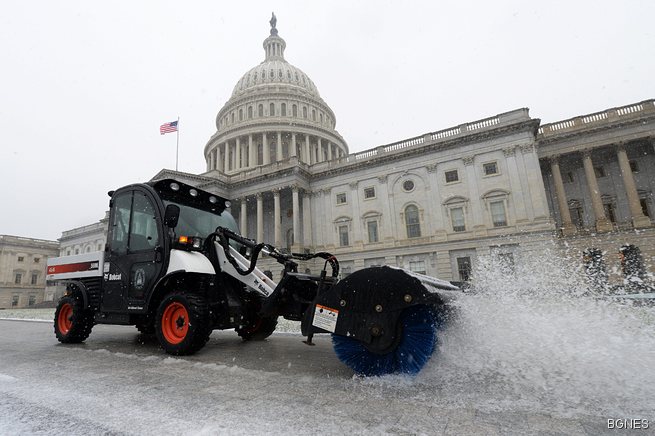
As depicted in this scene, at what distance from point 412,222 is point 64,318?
28320mm

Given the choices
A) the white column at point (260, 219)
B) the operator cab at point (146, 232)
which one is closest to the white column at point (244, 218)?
the white column at point (260, 219)

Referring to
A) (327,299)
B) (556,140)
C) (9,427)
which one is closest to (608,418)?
(327,299)

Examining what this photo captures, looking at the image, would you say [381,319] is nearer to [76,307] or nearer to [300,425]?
[300,425]

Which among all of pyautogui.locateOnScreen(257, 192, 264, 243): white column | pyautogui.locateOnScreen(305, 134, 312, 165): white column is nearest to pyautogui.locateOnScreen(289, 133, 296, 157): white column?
pyautogui.locateOnScreen(305, 134, 312, 165): white column

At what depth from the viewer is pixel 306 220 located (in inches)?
1425

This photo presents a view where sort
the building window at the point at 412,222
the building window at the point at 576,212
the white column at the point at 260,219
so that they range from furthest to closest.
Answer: the white column at the point at 260,219 → the building window at the point at 412,222 → the building window at the point at 576,212

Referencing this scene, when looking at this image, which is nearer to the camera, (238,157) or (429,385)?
(429,385)

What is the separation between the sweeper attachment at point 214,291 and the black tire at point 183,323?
0.05 ft

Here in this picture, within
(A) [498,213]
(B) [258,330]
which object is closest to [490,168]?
(A) [498,213]

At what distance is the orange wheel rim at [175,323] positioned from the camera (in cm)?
493

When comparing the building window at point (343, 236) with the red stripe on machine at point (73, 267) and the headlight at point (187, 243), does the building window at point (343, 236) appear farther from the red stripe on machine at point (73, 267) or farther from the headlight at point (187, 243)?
the headlight at point (187, 243)

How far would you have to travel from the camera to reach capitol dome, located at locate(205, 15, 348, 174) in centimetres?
5291

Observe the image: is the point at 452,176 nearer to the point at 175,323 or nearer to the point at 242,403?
the point at 175,323

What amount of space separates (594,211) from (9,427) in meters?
36.7
